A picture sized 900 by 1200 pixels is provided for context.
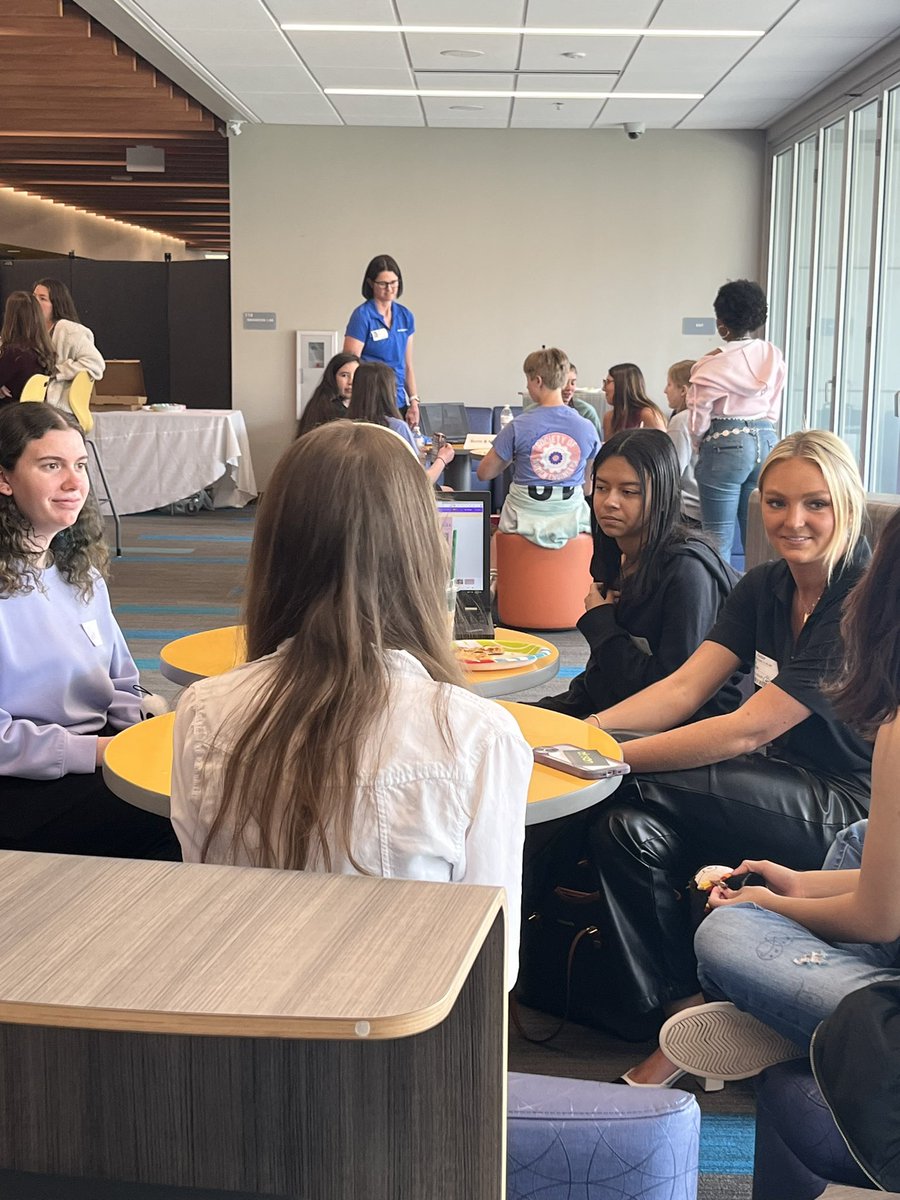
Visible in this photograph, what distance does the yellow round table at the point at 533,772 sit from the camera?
72.6 inches

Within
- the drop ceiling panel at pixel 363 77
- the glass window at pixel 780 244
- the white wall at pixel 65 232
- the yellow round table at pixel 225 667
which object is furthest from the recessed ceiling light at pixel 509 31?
Answer: the white wall at pixel 65 232

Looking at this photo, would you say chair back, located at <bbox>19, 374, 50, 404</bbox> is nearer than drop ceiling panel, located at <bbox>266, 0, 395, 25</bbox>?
No

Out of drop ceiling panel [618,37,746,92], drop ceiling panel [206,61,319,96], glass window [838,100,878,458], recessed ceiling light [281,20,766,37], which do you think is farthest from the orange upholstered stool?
drop ceiling panel [206,61,319,96]

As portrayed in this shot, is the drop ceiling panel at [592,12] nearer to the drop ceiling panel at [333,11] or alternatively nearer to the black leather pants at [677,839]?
the drop ceiling panel at [333,11]

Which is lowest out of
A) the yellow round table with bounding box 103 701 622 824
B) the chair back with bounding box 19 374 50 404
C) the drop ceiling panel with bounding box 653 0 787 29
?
the yellow round table with bounding box 103 701 622 824

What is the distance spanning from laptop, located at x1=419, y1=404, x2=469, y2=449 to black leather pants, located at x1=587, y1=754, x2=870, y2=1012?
23.8 ft

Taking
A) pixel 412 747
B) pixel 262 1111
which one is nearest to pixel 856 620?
pixel 412 747

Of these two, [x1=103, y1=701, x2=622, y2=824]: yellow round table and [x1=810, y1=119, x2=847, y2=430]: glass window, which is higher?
[x1=810, y1=119, x2=847, y2=430]: glass window

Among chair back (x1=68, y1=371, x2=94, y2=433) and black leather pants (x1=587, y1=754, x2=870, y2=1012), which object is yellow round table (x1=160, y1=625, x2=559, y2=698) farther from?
chair back (x1=68, y1=371, x2=94, y2=433)

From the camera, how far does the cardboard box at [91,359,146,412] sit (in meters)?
10.5

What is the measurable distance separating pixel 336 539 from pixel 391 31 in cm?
676

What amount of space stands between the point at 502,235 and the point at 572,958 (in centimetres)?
909

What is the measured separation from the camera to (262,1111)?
1.12 meters

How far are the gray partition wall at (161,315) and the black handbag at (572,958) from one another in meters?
10.4
